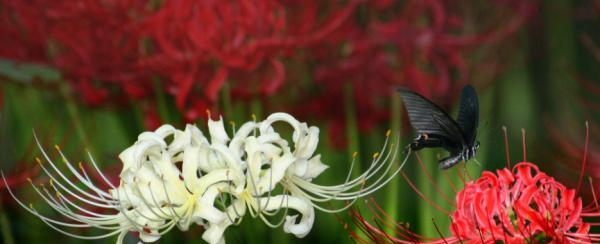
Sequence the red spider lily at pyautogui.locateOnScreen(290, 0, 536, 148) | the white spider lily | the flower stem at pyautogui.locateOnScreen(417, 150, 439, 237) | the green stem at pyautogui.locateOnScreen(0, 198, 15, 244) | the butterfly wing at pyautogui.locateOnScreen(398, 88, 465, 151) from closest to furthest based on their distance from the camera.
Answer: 1. the white spider lily
2. the butterfly wing at pyautogui.locateOnScreen(398, 88, 465, 151)
3. the green stem at pyautogui.locateOnScreen(0, 198, 15, 244)
4. the flower stem at pyautogui.locateOnScreen(417, 150, 439, 237)
5. the red spider lily at pyautogui.locateOnScreen(290, 0, 536, 148)

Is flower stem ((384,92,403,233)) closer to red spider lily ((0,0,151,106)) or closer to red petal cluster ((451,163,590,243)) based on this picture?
red petal cluster ((451,163,590,243))

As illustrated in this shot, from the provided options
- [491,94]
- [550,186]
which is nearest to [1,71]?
[550,186]

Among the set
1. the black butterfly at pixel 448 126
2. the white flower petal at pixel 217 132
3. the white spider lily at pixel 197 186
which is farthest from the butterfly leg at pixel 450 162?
the white flower petal at pixel 217 132

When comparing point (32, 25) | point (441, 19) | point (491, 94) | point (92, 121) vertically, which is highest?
point (32, 25)

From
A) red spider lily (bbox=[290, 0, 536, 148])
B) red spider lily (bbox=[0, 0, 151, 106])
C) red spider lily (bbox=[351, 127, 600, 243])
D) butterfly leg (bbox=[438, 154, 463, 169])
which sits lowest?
red spider lily (bbox=[351, 127, 600, 243])

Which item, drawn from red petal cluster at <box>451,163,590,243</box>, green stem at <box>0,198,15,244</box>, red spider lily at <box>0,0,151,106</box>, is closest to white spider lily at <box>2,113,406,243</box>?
red petal cluster at <box>451,163,590,243</box>

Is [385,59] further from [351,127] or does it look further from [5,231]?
[5,231]

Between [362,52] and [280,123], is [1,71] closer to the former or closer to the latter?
[280,123]
